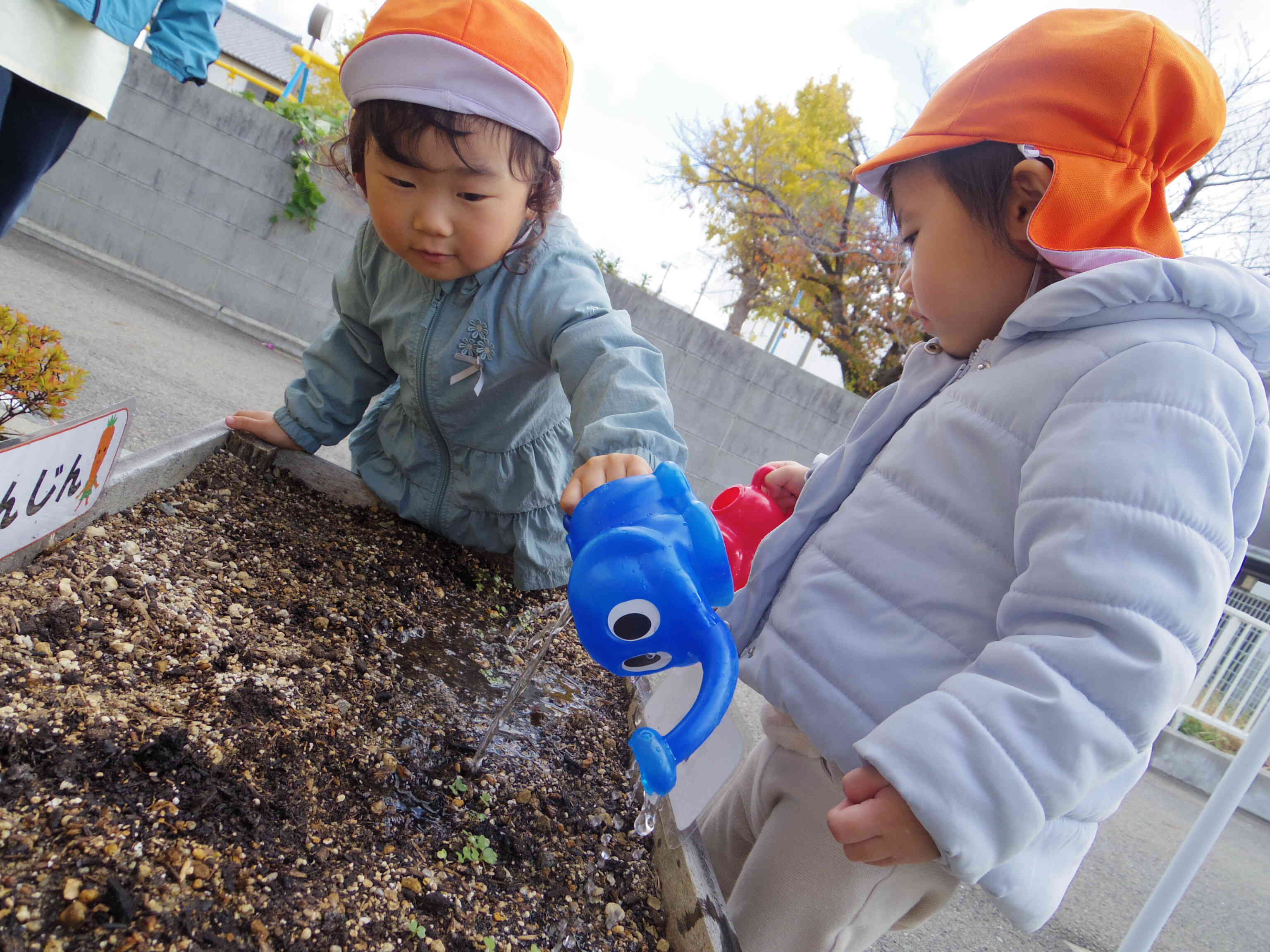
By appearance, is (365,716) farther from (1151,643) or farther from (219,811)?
(1151,643)

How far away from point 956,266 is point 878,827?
71 centimetres

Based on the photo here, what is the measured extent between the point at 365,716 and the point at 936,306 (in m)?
1.02

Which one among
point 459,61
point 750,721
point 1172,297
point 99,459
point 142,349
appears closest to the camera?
point 1172,297

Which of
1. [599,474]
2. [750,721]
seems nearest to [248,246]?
[750,721]

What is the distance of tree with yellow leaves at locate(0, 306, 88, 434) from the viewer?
4.21 feet

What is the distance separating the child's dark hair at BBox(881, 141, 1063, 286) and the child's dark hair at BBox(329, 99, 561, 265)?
0.77 m

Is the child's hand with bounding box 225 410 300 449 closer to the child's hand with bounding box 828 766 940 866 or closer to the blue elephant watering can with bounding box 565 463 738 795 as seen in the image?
the blue elephant watering can with bounding box 565 463 738 795

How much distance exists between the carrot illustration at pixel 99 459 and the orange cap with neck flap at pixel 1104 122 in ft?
4.27

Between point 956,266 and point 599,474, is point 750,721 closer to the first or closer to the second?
point 599,474

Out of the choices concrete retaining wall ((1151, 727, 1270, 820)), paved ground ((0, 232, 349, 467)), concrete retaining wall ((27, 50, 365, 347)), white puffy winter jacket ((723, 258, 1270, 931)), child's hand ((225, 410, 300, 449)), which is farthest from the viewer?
concrete retaining wall ((27, 50, 365, 347))

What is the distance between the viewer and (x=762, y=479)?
5.14ft

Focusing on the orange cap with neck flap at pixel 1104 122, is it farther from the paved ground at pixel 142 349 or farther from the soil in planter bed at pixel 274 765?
the paved ground at pixel 142 349

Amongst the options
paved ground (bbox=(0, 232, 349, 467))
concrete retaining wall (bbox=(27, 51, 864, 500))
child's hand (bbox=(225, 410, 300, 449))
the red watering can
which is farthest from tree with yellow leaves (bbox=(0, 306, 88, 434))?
concrete retaining wall (bbox=(27, 51, 864, 500))

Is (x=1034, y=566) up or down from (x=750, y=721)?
up
